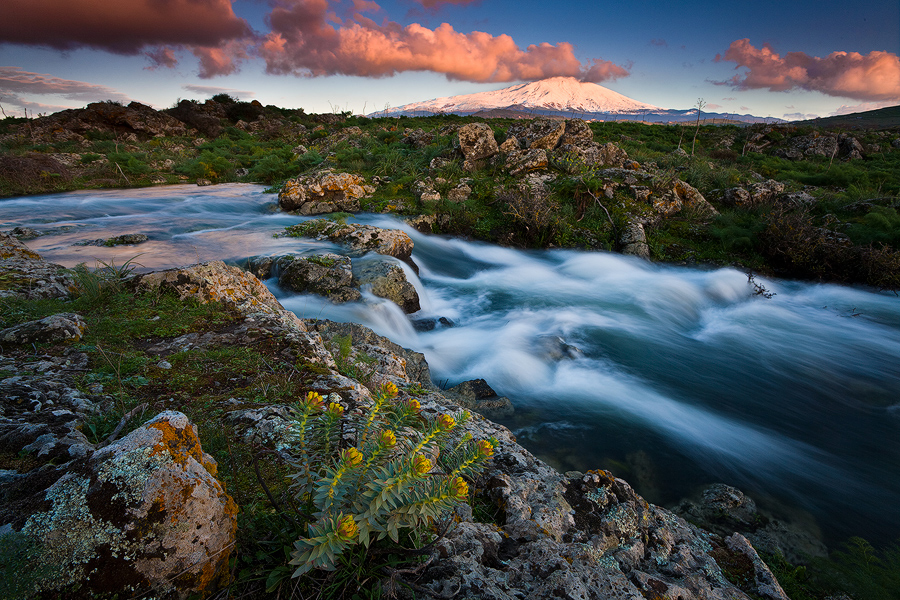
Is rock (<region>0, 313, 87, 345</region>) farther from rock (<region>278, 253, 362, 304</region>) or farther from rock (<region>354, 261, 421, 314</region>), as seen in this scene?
rock (<region>354, 261, 421, 314</region>)

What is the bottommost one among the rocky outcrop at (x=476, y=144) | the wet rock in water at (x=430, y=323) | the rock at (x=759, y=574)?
the wet rock in water at (x=430, y=323)

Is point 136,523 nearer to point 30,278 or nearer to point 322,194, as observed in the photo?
point 30,278

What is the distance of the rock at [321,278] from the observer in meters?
8.00

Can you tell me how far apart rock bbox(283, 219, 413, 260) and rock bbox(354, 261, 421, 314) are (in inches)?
48.2

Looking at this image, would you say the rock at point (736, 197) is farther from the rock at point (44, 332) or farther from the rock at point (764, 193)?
the rock at point (44, 332)

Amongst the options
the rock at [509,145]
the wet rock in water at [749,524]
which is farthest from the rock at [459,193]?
the wet rock in water at [749,524]

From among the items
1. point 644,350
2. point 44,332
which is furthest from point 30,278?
point 644,350

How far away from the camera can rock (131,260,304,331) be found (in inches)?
190

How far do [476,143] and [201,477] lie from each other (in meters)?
16.6

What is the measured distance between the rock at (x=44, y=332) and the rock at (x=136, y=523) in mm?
2705

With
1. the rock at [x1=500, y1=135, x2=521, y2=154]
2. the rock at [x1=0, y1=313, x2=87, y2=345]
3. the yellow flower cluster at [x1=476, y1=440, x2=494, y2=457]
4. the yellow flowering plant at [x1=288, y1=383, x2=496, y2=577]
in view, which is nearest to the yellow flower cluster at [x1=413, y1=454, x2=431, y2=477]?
the yellow flowering plant at [x1=288, y1=383, x2=496, y2=577]

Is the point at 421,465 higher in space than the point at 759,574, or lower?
higher

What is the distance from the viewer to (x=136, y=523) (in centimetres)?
156

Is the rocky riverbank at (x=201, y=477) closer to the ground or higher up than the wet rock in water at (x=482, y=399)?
higher up
